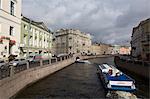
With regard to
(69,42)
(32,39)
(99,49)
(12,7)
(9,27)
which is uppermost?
(12,7)

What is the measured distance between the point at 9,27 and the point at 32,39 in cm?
1636

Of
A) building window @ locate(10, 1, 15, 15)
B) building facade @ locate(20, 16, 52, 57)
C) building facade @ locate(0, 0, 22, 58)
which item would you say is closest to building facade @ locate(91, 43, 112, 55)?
building facade @ locate(20, 16, 52, 57)

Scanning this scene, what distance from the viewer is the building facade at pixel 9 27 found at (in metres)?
32.5

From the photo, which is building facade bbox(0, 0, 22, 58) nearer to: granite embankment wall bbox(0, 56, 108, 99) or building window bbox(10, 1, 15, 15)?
building window bbox(10, 1, 15, 15)

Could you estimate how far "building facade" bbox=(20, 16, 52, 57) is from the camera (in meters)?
45.6

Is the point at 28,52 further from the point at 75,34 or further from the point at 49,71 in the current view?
the point at 75,34

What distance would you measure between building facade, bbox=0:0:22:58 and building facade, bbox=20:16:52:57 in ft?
13.8

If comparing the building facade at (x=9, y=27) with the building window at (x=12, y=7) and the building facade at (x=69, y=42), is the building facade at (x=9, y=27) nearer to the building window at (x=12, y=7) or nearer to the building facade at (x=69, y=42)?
the building window at (x=12, y=7)

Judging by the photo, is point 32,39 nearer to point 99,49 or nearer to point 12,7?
point 12,7

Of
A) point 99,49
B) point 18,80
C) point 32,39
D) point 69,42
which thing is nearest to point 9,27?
point 32,39

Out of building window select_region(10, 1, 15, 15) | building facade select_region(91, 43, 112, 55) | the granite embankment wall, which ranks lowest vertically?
the granite embankment wall

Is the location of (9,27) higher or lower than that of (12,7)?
lower

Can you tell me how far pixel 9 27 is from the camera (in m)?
35.3

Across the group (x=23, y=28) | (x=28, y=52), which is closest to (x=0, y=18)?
(x=23, y=28)
